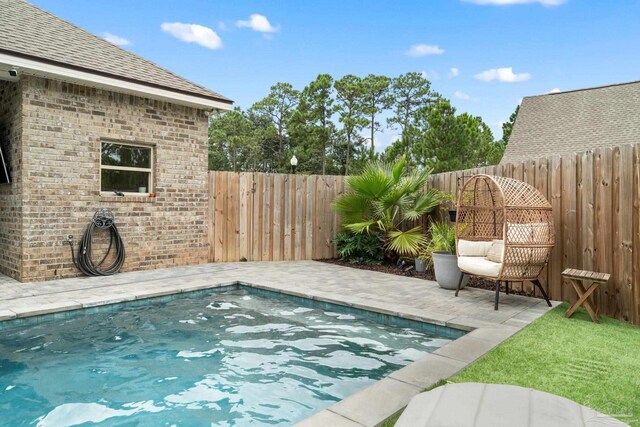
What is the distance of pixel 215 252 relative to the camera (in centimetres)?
824

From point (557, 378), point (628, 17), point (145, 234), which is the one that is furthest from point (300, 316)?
point (628, 17)

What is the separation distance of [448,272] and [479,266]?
86cm

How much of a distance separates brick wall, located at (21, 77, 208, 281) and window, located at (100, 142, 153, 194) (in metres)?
0.15

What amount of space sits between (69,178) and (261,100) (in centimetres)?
2440

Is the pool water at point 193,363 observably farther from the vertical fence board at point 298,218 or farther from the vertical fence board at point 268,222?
the vertical fence board at point 298,218

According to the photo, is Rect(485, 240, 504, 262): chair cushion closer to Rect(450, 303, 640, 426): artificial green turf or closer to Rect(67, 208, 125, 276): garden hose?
Rect(450, 303, 640, 426): artificial green turf

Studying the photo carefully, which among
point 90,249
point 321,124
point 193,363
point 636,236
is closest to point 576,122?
point 636,236

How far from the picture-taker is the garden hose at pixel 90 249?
6531mm

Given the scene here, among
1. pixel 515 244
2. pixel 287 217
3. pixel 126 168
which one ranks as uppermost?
pixel 126 168

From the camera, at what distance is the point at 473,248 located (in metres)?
5.54

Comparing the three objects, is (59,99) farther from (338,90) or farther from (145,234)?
(338,90)

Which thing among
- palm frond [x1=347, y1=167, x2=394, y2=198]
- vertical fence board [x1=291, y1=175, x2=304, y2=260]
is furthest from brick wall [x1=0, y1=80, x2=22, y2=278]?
palm frond [x1=347, y1=167, x2=394, y2=198]

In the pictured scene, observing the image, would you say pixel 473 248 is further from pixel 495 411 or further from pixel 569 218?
pixel 495 411

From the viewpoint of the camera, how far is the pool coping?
229 cm
